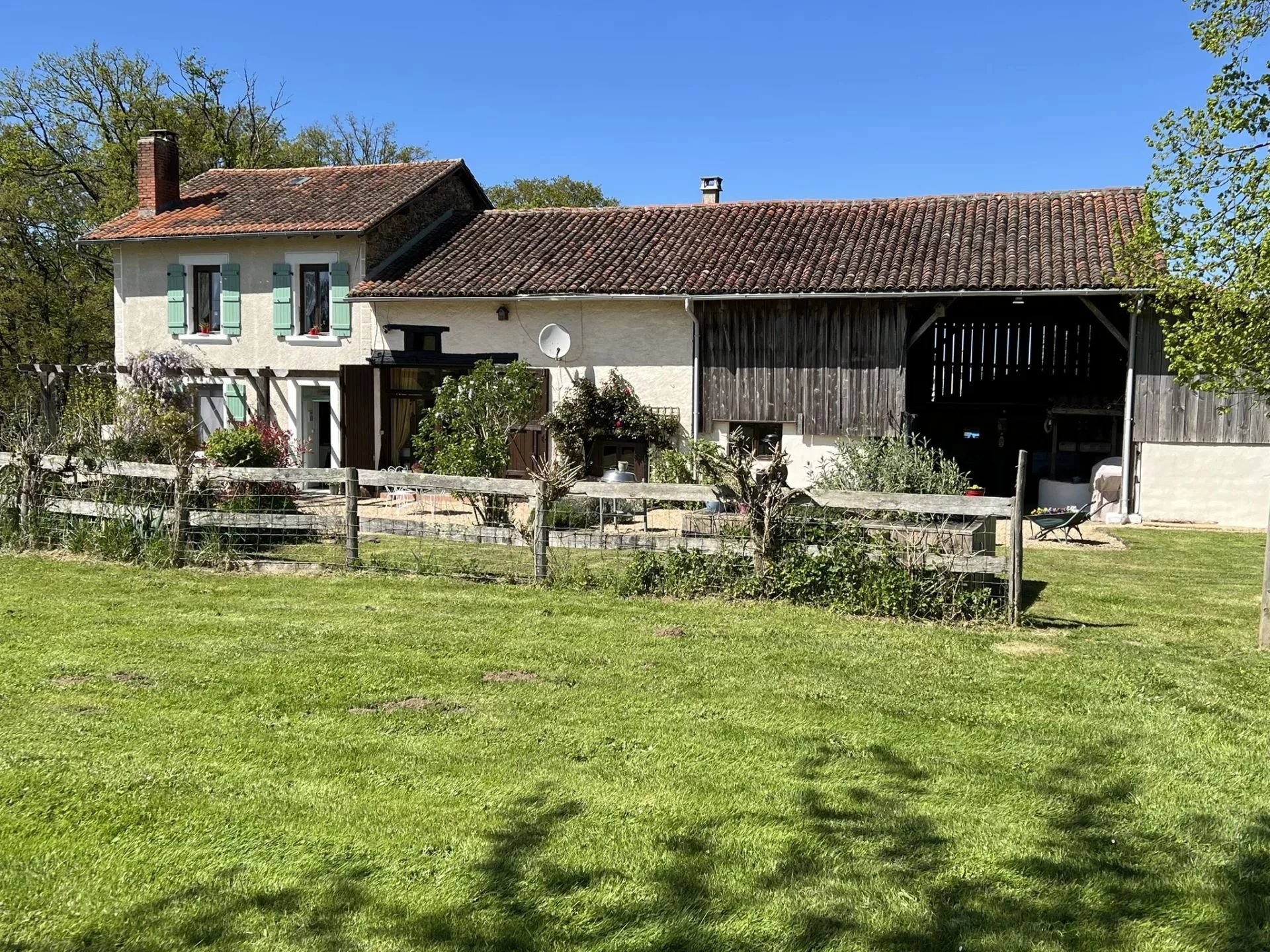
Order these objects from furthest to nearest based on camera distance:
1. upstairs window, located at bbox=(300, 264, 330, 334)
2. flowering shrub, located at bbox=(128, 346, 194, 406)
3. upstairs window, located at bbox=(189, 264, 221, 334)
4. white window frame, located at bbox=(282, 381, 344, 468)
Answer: upstairs window, located at bbox=(189, 264, 221, 334)
flowering shrub, located at bbox=(128, 346, 194, 406)
upstairs window, located at bbox=(300, 264, 330, 334)
white window frame, located at bbox=(282, 381, 344, 468)

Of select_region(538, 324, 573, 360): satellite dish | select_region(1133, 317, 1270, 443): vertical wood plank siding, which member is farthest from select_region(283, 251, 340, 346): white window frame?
select_region(1133, 317, 1270, 443): vertical wood plank siding

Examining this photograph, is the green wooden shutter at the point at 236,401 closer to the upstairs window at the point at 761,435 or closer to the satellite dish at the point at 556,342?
the satellite dish at the point at 556,342

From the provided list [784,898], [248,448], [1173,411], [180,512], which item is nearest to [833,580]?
[784,898]

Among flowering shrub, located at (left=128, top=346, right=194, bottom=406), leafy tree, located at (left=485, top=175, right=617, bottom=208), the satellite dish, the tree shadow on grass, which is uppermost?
leafy tree, located at (left=485, top=175, right=617, bottom=208)

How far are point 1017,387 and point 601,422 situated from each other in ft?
28.1

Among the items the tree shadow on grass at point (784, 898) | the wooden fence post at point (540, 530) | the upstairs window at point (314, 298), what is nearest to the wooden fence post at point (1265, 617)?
the tree shadow on grass at point (784, 898)

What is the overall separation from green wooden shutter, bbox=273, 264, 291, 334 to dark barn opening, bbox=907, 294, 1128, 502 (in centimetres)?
1183

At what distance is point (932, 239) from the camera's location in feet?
57.2

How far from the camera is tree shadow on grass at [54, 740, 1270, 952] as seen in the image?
321 centimetres

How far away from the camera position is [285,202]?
20.7 m

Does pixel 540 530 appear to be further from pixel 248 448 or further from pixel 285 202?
pixel 285 202

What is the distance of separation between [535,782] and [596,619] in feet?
11.1

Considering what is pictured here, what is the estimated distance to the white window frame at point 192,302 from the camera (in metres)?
19.9

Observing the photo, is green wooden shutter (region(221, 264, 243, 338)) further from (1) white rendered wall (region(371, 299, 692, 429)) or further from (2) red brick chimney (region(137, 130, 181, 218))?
(1) white rendered wall (region(371, 299, 692, 429))
